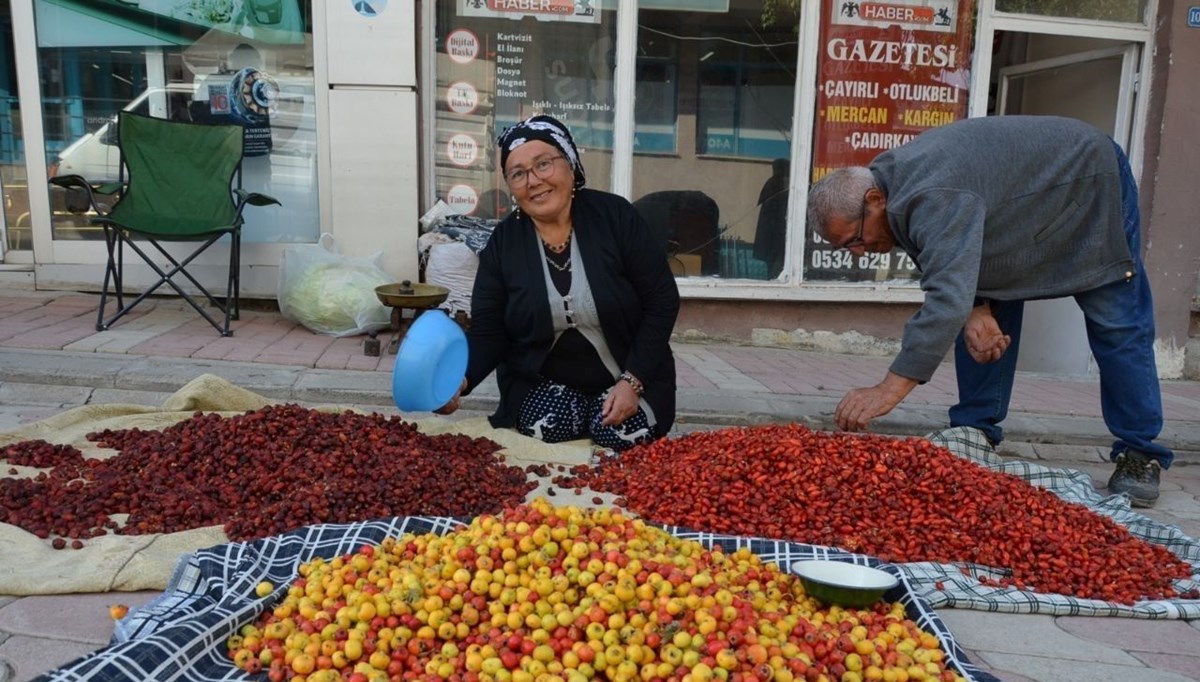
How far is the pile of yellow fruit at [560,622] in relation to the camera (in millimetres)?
1680

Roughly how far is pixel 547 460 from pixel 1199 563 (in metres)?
2.17

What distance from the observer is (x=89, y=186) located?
4797mm

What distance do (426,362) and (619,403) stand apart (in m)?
0.78

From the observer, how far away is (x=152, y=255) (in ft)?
18.7

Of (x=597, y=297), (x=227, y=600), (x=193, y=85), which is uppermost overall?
(x=193, y=85)

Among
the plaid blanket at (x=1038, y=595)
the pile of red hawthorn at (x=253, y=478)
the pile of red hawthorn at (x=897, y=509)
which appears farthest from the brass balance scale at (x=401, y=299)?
the plaid blanket at (x=1038, y=595)

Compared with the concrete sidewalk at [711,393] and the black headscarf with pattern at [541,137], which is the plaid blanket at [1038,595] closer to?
the concrete sidewalk at [711,393]

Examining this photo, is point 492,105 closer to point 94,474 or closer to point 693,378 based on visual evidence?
point 693,378

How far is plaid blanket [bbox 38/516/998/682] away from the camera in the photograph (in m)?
1.69

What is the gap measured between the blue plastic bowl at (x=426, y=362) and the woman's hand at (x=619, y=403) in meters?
0.61

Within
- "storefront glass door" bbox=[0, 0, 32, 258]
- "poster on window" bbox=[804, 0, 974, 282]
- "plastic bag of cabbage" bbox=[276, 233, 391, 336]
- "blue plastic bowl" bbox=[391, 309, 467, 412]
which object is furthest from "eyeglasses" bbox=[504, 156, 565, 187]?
"storefront glass door" bbox=[0, 0, 32, 258]

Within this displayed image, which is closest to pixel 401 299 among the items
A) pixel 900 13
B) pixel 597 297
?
pixel 597 297

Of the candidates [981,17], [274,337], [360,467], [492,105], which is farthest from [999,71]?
[360,467]

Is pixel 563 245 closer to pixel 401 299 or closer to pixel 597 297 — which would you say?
pixel 597 297
